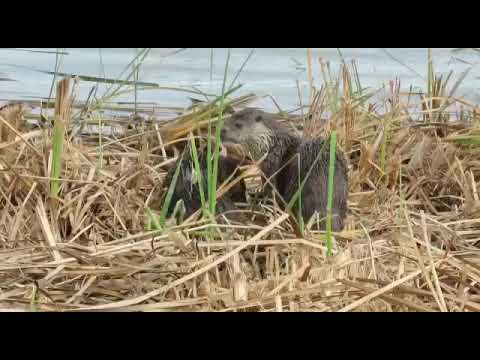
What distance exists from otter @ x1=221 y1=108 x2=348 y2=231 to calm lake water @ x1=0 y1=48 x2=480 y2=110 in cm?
18

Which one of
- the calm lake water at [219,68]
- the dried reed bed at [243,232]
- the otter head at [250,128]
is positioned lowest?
the dried reed bed at [243,232]

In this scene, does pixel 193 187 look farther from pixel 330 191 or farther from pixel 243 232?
pixel 330 191

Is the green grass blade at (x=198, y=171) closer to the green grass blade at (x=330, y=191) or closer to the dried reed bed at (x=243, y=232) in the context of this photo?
the dried reed bed at (x=243, y=232)

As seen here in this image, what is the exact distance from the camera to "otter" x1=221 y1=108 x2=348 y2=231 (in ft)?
16.3

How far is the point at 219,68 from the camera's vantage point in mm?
4875

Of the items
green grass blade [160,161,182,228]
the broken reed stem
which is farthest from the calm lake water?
green grass blade [160,161,182,228]

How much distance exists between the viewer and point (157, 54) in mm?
4840

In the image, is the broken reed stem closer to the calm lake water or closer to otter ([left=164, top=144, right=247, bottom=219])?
the calm lake water

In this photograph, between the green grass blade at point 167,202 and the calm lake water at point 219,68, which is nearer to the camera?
the green grass blade at point 167,202

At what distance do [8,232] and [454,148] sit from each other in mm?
1572

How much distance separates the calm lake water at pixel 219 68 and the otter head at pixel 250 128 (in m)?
0.16

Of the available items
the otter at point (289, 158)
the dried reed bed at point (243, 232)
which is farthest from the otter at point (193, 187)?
the otter at point (289, 158)

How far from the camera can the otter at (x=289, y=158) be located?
495cm
